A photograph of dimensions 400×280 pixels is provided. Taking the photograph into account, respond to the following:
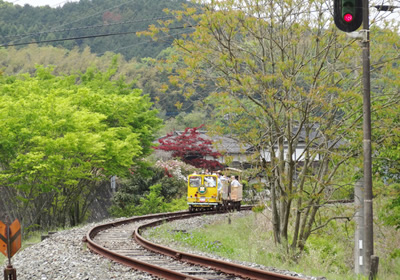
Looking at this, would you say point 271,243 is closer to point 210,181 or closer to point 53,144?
point 53,144

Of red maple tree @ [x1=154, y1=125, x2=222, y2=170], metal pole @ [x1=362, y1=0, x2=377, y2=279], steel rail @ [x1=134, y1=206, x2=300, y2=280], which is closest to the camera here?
steel rail @ [x1=134, y1=206, x2=300, y2=280]

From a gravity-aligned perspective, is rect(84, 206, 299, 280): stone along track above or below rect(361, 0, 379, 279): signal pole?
below

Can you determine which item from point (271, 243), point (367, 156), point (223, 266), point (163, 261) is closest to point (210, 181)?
point (271, 243)

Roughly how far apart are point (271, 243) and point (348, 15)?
9.28 m

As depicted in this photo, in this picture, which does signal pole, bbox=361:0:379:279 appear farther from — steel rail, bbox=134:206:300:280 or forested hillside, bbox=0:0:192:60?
forested hillside, bbox=0:0:192:60

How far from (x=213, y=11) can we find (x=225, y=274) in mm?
7259

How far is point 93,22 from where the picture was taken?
12456 cm

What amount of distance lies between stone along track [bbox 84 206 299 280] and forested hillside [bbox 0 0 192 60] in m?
94.7

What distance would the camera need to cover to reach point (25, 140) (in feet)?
83.6

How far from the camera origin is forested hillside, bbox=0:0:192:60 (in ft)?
380

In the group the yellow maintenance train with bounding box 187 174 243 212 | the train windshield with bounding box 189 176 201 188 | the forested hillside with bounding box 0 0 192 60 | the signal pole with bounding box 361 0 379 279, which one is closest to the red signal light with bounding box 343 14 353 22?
the signal pole with bounding box 361 0 379 279

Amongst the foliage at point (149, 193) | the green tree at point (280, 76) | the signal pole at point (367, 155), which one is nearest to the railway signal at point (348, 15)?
the signal pole at point (367, 155)

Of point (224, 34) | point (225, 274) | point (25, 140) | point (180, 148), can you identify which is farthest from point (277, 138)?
point (180, 148)

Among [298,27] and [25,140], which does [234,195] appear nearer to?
[25,140]
